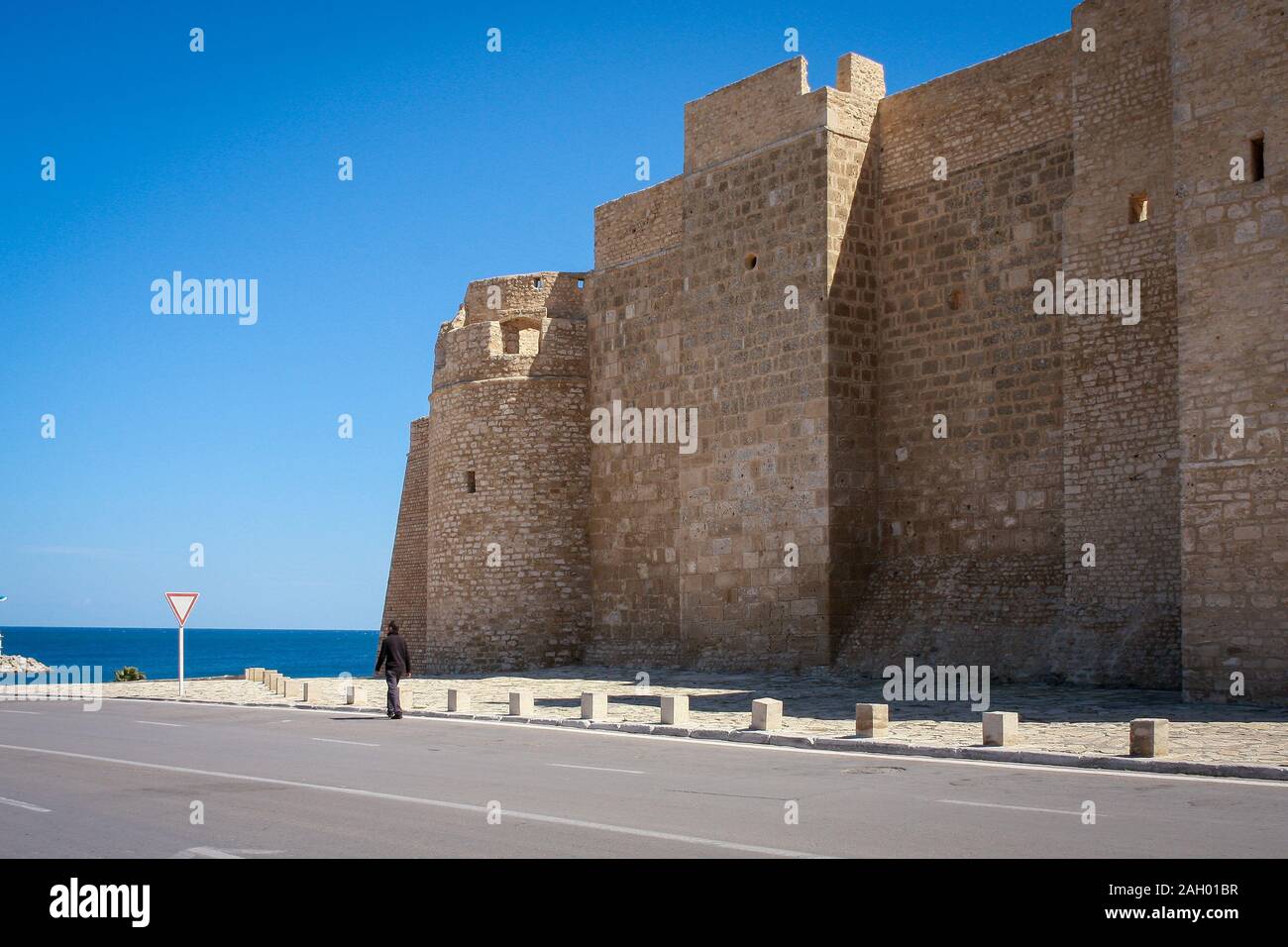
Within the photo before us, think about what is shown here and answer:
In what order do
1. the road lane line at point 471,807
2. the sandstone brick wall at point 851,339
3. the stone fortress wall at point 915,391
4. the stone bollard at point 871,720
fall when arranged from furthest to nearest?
the sandstone brick wall at point 851,339, the stone fortress wall at point 915,391, the stone bollard at point 871,720, the road lane line at point 471,807

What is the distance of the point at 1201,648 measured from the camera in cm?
1412

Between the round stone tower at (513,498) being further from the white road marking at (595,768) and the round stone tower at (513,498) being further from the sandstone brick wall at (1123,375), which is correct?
the white road marking at (595,768)

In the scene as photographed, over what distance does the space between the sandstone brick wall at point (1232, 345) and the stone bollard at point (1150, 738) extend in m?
3.83

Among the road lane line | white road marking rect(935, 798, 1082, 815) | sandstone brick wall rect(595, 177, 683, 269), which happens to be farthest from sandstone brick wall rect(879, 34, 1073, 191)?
the road lane line

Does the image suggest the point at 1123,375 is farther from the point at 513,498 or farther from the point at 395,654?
the point at 513,498

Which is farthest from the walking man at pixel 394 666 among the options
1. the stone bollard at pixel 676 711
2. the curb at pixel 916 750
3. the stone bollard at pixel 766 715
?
Result: the stone bollard at pixel 766 715

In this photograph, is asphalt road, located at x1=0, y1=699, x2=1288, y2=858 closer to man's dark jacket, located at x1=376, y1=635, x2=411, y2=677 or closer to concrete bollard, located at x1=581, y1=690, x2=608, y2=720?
concrete bollard, located at x1=581, y1=690, x2=608, y2=720

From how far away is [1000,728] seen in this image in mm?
11477

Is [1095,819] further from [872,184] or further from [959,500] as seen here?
[872,184]

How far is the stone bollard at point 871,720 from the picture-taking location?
488 inches

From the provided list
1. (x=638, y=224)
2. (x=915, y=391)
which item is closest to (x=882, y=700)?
(x=915, y=391)

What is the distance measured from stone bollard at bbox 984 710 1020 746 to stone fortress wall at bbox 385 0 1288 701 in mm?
3764

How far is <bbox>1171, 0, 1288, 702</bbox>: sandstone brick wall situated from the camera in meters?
13.7
